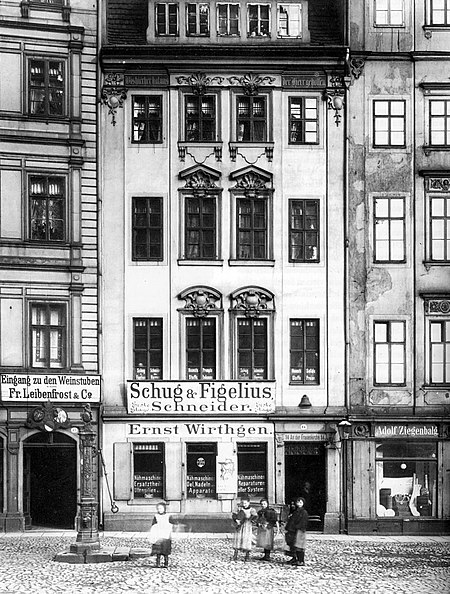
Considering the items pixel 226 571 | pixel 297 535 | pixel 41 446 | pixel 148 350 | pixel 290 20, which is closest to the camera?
pixel 226 571

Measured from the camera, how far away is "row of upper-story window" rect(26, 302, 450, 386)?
3553cm

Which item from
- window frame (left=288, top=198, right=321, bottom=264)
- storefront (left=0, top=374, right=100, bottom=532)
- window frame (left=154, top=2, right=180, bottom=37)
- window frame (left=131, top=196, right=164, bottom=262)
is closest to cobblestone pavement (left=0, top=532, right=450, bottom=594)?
storefront (left=0, top=374, right=100, bottom=532)

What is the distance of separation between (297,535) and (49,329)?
11009 millimetres

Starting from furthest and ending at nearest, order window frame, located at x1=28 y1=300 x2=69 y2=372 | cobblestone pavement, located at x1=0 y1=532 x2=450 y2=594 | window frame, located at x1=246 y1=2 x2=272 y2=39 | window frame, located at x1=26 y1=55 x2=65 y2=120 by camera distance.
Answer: window frame, located at x1=246 y1=2 x2=272 y2=39, window frame, located at x1=26 y1=55 x2=65 y2=120, window frame, located at x1=28 y1=300 x2=69 y2=372, cobblestone pavement, located at x1=0 y1=532 x2=450 y2=594

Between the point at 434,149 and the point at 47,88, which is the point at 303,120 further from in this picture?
the point at 47,88

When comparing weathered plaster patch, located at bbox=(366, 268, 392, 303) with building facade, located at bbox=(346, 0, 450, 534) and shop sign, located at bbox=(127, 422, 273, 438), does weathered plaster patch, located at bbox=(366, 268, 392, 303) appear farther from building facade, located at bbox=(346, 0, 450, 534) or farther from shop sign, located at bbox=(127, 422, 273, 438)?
shop sign, located at bbox=(127, 422, 273, 438)

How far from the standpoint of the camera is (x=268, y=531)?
92.2 feet

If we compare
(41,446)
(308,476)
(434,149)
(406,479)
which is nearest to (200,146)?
(434,149)

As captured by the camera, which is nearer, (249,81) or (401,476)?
(401,476)

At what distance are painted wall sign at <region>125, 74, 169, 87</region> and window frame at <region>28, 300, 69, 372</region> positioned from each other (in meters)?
6.74

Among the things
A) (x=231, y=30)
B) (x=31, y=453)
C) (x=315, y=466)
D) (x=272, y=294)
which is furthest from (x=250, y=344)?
(x=231, y=30)

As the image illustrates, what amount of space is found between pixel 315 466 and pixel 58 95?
517 inches

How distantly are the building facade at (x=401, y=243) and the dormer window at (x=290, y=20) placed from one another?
62.4 inches

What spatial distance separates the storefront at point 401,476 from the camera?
116ft
